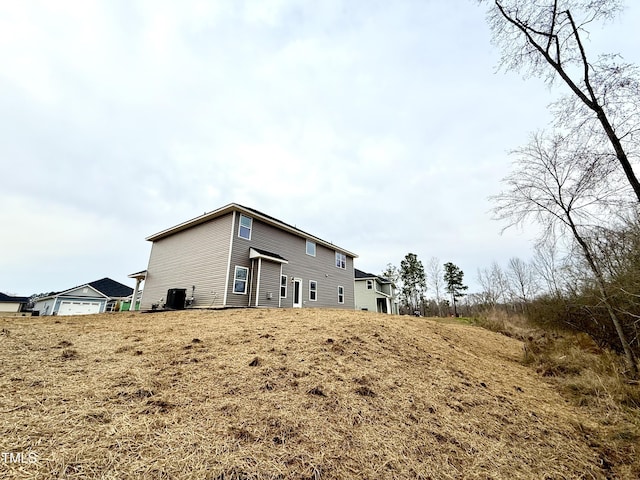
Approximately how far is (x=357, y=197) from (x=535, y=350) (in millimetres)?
15519

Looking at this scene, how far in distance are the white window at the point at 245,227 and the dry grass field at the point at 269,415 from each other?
809cm

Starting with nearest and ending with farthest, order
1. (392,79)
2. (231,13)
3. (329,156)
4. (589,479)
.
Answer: (589,479)
(231,13)
(392,79)
(329,156)

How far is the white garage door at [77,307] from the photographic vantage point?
74.4 ft

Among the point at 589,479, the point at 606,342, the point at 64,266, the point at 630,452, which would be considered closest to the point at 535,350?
the point at 606,342

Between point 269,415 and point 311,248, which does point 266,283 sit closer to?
point 311,248

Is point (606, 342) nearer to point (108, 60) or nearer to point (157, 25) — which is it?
point (157, 25)

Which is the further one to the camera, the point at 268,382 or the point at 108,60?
the point at 108,60

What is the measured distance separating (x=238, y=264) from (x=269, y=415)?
10.1 metres

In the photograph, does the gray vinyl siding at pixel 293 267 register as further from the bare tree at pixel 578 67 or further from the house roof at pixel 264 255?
the bare tree at pixel 578 67

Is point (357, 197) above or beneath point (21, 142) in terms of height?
above

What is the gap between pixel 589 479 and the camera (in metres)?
2.27

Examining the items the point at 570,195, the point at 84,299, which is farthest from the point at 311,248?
the point at 84,299

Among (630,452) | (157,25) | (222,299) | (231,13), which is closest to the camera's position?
(630,452)

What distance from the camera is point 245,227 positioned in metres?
12.5
